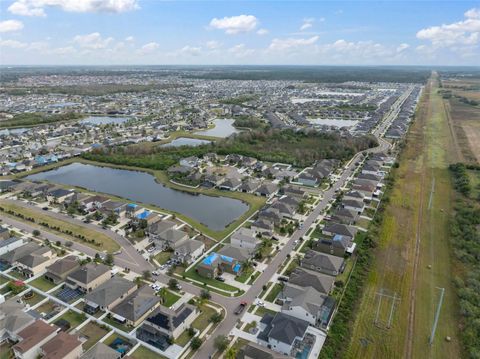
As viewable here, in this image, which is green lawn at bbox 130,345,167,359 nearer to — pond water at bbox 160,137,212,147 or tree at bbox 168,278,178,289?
tree at bbox 168,278,178,289

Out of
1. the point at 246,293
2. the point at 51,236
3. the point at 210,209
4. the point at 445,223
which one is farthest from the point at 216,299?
the point at 445,223

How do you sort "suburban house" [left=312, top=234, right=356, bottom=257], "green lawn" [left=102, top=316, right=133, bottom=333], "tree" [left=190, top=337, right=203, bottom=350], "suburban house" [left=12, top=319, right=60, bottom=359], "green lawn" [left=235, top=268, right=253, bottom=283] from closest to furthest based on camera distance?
"suburban house" [left=12, top=319, right=60, bottom=359] → "tree" [left=190, top=337, right=203, bottom=350] → "green lawn" [left=102, top=316, right=133, bottom=333] → "green lawn" [left=235, top=268, right=253, bottom=283] → "suburban house" [left=312, top=234, right=356, bottom=257]

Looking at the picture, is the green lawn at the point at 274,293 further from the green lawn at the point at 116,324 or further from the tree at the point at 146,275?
the green lawn at the point at 116,324

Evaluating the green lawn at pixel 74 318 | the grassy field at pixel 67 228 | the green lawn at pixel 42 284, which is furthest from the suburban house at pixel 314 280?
the green lawn at pixel 42 284

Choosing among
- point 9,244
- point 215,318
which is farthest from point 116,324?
point 9,244

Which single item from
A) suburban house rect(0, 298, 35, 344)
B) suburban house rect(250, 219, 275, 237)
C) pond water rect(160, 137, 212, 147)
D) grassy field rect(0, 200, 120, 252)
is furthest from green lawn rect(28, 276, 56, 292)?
pond water rect(160, 137, 212, 147)

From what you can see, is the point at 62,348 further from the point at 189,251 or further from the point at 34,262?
the point at 189,251

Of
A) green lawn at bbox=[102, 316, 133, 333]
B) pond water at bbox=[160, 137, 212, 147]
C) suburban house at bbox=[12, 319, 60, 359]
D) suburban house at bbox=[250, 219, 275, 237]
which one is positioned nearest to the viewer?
suburban house at bbox=[12, 319, 60, 359]

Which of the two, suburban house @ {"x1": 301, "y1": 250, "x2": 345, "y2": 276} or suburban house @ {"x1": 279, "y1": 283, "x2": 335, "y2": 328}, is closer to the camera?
suburban house @ {"x1": 279, "y1": 283, "x2": 335, "y2": 328}
